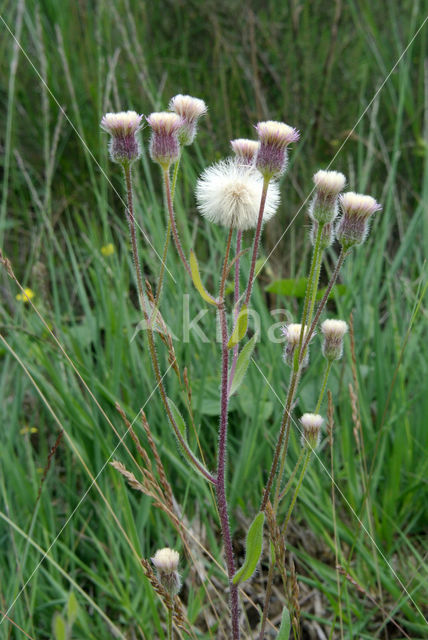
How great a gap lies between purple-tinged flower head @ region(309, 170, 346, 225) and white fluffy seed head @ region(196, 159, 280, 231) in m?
0.09

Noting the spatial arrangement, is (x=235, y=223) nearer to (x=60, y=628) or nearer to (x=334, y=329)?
(x=334, y=329)

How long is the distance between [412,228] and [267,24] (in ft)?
4.63

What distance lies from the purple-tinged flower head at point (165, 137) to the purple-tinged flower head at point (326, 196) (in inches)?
8.4

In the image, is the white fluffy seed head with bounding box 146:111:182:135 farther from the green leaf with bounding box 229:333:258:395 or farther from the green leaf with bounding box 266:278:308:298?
the green leaf with bounding box 266:278:308:298

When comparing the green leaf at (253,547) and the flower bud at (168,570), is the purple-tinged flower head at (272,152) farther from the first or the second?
the flower bud at (168,570)

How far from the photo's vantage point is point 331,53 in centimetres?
249

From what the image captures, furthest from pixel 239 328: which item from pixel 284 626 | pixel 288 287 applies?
pixel 288 287

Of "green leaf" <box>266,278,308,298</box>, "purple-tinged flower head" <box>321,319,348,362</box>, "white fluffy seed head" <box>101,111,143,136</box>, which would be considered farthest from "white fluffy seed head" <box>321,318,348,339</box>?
"green leaf" <box>266,278,308,298</box>

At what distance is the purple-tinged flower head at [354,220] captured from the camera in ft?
3.10

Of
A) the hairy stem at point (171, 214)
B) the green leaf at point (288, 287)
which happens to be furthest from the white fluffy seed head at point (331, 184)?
the green leaf at point (288, 287)

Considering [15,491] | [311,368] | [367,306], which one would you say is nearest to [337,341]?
[311,368]

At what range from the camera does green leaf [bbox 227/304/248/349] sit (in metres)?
0.92

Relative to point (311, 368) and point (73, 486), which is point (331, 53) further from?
point (73, 486)

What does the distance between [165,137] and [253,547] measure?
0.59m
